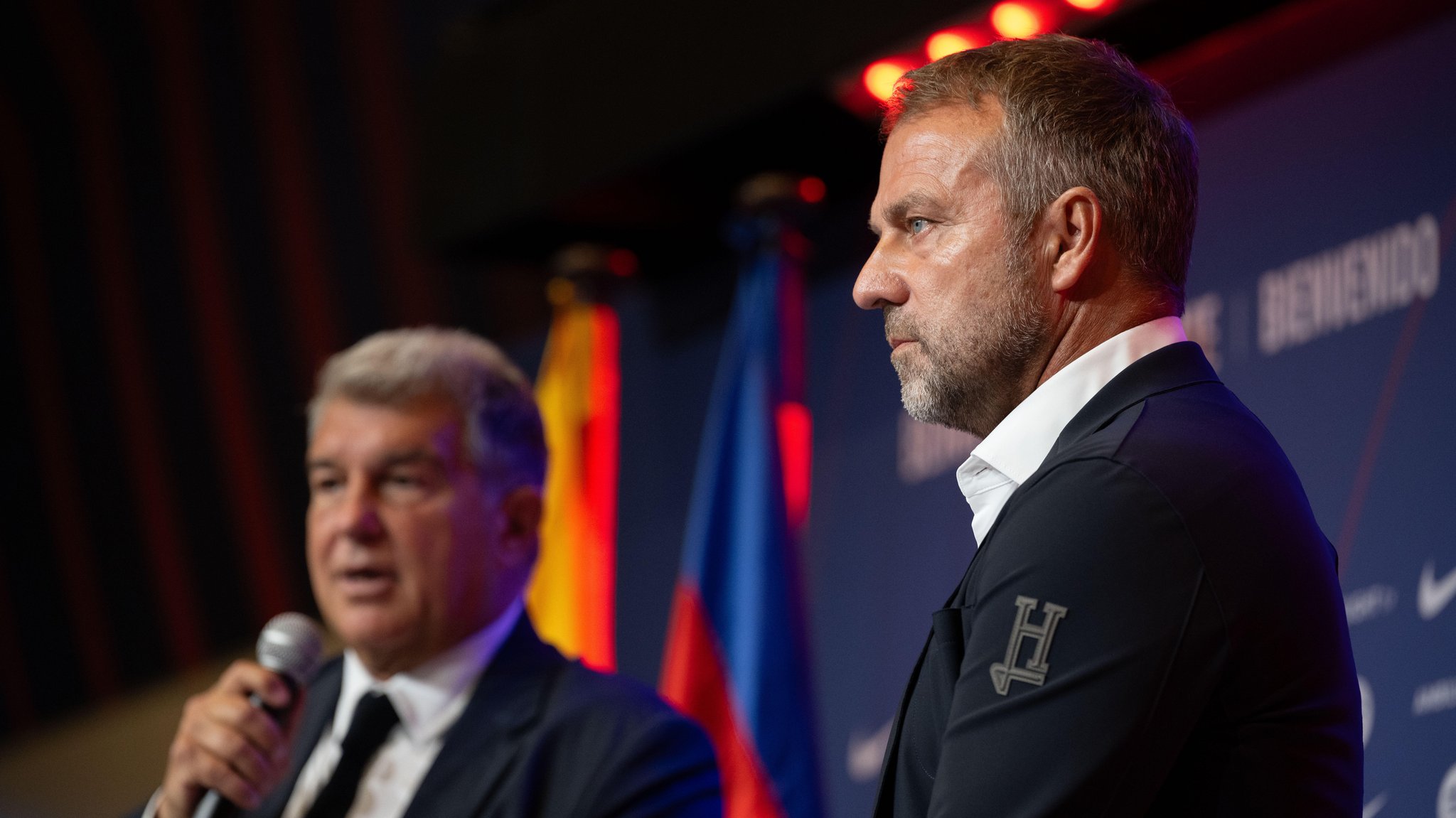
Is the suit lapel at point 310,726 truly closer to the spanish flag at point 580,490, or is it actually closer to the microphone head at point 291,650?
the microphone head at point 291,650

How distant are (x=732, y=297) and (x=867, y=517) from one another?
2.56 feet

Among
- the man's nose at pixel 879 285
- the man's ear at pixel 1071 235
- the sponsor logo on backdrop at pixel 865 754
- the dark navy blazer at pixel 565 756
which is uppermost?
the man's ear at pixel 1071 235

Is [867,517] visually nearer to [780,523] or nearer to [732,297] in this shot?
[780,523]

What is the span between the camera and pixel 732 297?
12.7ft

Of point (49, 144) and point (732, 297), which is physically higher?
point (49, 144)

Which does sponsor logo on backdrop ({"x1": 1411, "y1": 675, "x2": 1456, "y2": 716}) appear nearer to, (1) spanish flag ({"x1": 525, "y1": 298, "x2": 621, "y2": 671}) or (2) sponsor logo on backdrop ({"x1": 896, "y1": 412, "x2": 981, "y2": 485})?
(2) sponsor logo on backdrop ({"x1": 896, "y1": 412, "x2": 981, "y2": 485})

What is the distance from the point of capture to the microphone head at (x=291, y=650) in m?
2.12

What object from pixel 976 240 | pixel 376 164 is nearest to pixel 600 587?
pixel 376 164

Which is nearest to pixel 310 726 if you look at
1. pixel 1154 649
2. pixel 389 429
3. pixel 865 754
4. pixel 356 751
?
pixel 356 751

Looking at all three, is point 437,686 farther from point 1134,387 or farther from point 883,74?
point 883,74

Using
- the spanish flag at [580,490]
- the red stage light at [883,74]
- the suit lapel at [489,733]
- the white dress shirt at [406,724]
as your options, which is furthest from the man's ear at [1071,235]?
the spanish flag at [580,490]

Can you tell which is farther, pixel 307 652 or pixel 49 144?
pixel 49 144

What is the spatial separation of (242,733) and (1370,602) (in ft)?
5.64

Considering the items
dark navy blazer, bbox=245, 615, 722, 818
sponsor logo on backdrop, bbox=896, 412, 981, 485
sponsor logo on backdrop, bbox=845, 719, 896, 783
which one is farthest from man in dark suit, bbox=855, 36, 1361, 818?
sponsor logo on backdrop, bbox=845, 719, 896, 783
